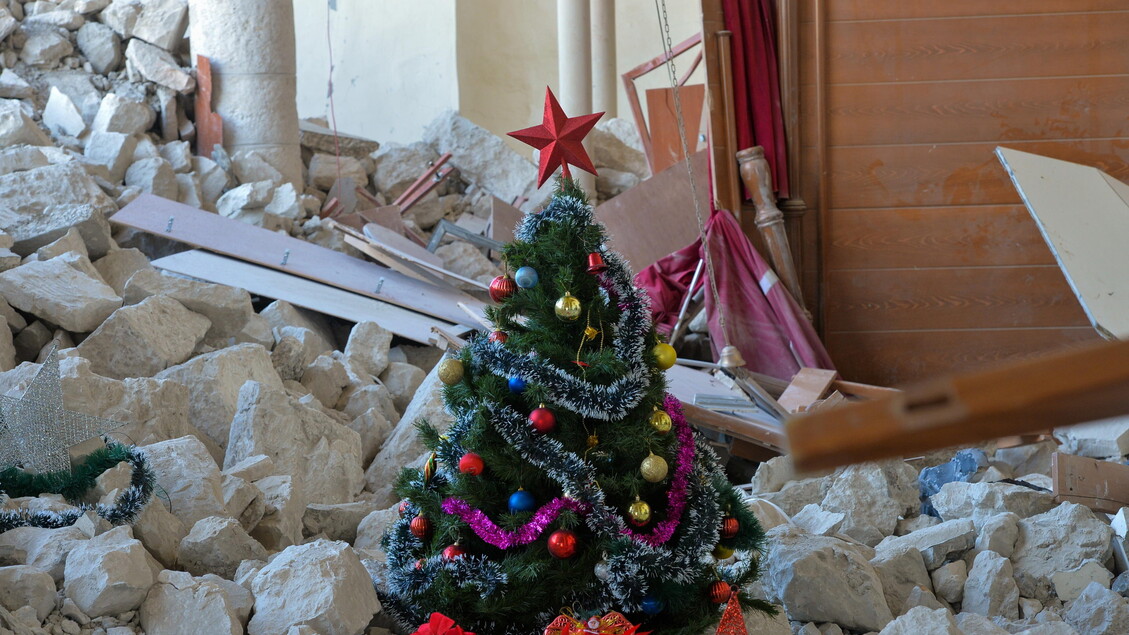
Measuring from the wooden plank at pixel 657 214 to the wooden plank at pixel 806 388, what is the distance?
4.41 feet

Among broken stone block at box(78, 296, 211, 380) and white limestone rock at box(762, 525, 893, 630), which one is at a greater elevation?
broken stone block at box(78, 296, 211, 380)

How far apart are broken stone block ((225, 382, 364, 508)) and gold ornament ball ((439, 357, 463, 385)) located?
1.08 meters

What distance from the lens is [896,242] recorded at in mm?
4844

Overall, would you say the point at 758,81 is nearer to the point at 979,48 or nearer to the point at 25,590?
the point at 979,48

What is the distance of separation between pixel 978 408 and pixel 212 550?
226 centimetres

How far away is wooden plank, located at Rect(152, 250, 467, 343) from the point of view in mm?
5035

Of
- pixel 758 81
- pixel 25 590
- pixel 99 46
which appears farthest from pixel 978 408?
pixel 99 46

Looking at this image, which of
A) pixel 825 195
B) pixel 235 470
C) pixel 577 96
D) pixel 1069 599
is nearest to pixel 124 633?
pixel 235 470

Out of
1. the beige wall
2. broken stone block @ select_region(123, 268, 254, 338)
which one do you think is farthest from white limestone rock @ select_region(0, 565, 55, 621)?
the beige wall

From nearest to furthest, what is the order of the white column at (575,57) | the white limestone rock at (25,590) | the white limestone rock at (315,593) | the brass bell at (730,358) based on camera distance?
the white limestone rock at (25,590) → the white limestone rock at (315,593) → the brass bell at (730,358) → the white column at (575,57)

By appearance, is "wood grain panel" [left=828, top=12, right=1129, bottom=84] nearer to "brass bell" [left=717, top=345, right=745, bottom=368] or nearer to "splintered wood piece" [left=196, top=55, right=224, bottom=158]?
"brass bell" [left=717, top=345, right=745, bottom=368]

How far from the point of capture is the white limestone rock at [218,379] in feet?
11.6

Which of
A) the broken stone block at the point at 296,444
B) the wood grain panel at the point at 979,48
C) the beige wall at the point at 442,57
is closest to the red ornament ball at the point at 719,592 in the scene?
the broken stone block at the point at 296,444

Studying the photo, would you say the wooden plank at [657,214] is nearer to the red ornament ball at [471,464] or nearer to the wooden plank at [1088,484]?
the wooden plank at [1088,484]
